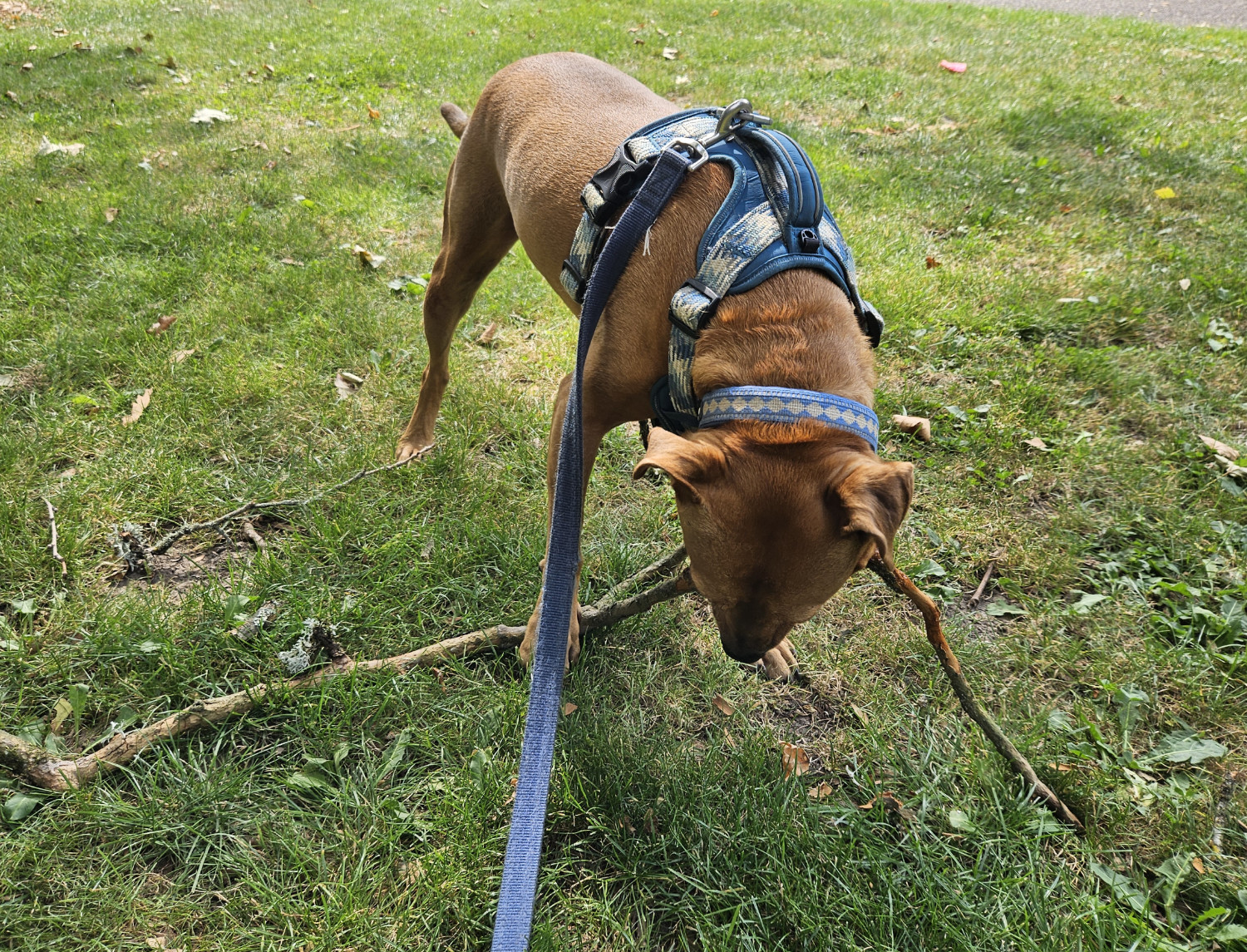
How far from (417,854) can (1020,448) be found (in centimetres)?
317

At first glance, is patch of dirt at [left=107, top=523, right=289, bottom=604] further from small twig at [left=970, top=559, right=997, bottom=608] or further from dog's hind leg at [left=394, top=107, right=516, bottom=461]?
small twig at [left=970, top=559, right=997, bottom=608]

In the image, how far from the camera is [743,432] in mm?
1759

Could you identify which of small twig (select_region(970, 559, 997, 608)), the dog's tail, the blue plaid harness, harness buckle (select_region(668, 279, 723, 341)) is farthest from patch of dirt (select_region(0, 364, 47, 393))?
small twig (select_region(970, 559, 997, 608))

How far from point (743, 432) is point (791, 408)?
0.43ft

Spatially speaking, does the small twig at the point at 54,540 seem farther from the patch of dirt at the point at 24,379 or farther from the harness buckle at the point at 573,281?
the harness buckle at the point at 573,281

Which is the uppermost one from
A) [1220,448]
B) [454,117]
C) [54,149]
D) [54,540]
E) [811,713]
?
[454,117]

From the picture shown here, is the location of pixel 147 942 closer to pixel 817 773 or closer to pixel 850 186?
pixel 817 773

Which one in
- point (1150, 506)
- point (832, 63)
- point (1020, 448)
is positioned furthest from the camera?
point (832, 63)

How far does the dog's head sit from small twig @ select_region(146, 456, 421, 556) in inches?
76.2

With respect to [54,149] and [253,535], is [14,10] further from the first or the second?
[253,535]

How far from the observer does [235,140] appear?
6.51 m

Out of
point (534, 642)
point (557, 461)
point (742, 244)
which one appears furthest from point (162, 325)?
point (742, 244)

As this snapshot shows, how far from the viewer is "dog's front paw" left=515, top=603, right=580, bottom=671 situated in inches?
97.7

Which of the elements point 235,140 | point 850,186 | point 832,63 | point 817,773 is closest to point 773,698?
point 817,773
